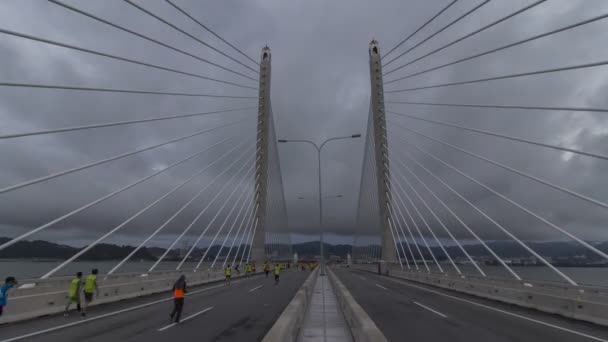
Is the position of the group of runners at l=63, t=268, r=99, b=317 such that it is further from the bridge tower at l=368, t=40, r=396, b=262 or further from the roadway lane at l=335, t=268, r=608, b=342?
the bridge tower at l=368, t=40, r=396, b=262

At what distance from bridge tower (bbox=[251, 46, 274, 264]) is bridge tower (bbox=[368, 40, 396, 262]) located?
9.84 m

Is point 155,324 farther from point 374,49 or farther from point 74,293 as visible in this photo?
point 374,49

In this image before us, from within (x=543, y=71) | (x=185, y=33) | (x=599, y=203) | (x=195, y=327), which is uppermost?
(x=185, y=33)

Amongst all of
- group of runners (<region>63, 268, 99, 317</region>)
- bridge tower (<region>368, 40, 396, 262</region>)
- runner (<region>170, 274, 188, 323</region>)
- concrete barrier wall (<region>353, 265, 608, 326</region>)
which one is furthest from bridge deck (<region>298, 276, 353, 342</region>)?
bridge tower (<region>368, 40, 396, 262</region>)

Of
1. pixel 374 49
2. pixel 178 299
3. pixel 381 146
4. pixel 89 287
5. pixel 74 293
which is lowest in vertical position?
pixel 178 299

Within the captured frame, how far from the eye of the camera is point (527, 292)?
51.4 ft

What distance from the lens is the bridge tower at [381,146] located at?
3512 centimetres

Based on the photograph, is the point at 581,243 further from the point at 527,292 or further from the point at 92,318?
the point at 92,318

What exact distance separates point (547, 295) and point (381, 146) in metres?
22.6

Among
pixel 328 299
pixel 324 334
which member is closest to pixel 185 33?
pixel 328 299

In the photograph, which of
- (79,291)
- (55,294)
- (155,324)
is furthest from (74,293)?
(155,324)

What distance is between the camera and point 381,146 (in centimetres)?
3591

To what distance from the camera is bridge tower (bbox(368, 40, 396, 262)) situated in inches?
1383

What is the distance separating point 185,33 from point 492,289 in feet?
57.9
